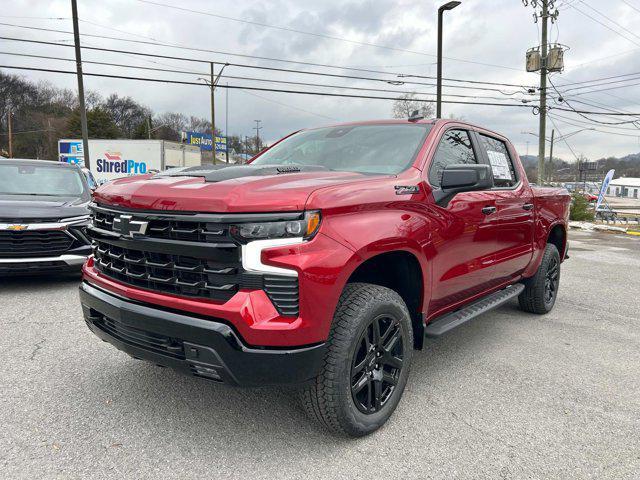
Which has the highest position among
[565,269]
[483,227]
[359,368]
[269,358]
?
[483,227]

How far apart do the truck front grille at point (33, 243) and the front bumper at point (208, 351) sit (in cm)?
379

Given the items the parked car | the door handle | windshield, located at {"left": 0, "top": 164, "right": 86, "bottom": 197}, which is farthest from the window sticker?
windshield, located at {"left": 0, "top": 164, "right": 86, "bottom": 197}

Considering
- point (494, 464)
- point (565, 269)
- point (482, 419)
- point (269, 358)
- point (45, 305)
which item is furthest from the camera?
point (565, 269)

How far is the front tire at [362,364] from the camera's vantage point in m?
2.42

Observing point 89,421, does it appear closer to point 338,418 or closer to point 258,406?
point 258,406

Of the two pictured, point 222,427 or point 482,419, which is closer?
point 222,427

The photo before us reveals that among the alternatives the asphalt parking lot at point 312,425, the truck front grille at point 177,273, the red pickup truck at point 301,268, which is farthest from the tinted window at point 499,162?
the truck front grille at point 177,273

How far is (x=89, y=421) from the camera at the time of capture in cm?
278

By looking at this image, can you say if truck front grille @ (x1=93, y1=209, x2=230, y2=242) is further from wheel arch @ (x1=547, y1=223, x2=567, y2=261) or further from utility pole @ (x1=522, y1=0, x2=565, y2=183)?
utility pole @ (x1=522, y1=0, x2=565, y2=183)

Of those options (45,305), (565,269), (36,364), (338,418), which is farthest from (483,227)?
(565,269)

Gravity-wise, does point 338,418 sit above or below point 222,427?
above

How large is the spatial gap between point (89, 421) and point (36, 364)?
1101mm

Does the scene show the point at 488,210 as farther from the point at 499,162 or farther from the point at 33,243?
the point at 33,243

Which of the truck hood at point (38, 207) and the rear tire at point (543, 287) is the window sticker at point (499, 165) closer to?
the rear tire at point (543, 287)
